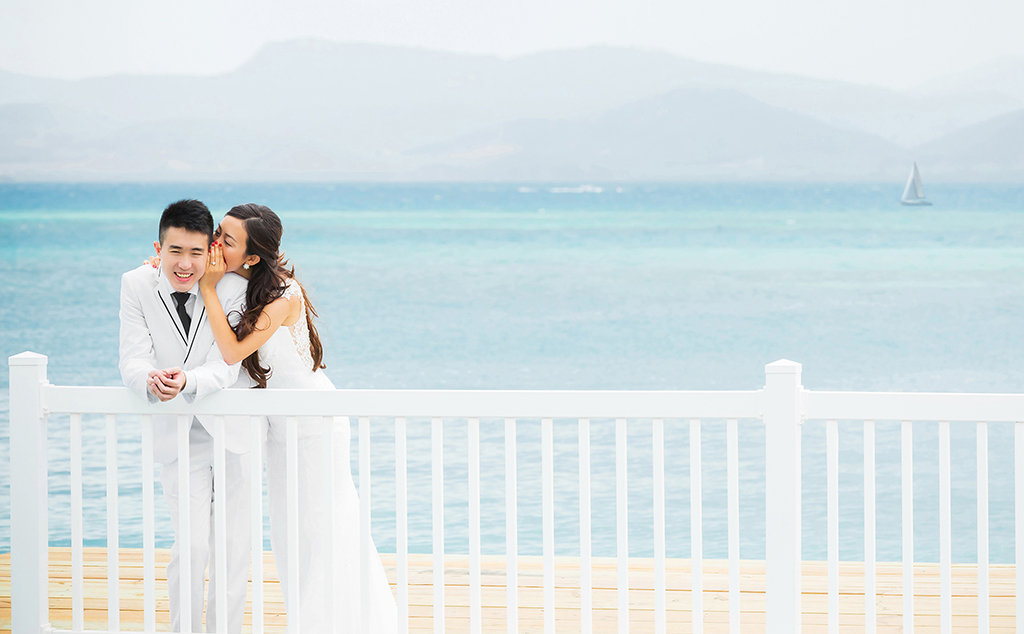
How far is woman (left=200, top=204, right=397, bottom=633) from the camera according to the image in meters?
2.68

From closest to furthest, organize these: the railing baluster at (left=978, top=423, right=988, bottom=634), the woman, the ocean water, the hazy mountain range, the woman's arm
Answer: the railing baluster at (left=978, top=423, right=988, bottom=634) < the woman's arm < the woman < the ocean water < the hazy mountain range

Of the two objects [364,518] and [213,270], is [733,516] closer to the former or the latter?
[364,518]

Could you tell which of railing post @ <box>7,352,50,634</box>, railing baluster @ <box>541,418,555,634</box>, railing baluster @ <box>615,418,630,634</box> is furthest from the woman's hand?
railing baluster @ <box>615,418,630,634</box>

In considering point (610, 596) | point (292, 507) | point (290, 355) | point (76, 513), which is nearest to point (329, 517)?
point (292, 507)

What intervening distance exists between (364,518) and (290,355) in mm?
590

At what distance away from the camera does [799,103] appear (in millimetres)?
29703

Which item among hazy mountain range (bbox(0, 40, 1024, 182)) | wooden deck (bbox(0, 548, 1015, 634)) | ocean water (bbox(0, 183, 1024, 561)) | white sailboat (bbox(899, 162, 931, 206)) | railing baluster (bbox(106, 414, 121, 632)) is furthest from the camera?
white sailboat (bbox(899, 162, 931, 206))

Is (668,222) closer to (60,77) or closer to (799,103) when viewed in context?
(799,103)

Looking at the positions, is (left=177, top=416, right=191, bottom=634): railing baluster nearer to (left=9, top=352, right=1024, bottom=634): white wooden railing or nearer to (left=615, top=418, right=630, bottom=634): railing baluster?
(left=9, top=352, right=1024, bottom=634): white wooden railing

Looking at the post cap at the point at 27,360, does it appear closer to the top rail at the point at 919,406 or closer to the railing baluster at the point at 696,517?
the railing baluster at the point at 696,517

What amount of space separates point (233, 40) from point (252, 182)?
171 inches

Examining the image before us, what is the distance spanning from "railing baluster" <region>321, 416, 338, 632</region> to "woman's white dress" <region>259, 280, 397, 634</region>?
10 centimetres

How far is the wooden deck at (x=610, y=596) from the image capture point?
326 cm

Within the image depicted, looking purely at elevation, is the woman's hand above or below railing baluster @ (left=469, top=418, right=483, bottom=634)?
above
